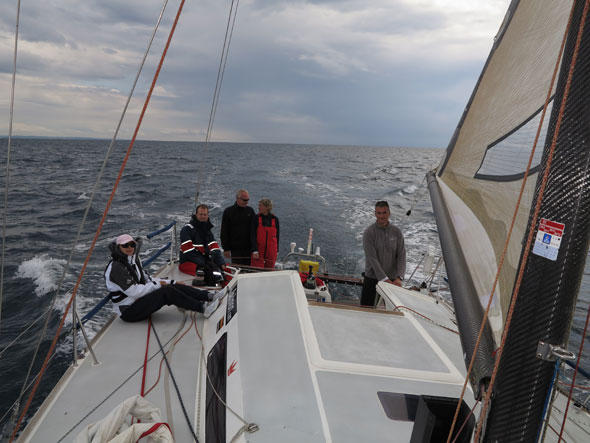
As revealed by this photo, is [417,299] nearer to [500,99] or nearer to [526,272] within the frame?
[500,99]

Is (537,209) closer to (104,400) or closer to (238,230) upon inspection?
(104,400)

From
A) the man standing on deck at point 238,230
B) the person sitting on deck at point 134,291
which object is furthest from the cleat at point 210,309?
the man standing on deck at point 238,230

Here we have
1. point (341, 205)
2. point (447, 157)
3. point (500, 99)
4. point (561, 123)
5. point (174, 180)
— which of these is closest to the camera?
point (561, 123)

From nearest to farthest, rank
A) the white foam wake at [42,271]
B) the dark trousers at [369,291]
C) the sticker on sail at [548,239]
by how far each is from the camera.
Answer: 1. the sticker on sail at [548,239]
2. the dark trousers at [369,291]
3. the white foam wake at [42,271]

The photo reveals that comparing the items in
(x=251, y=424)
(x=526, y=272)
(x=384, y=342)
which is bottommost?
(x=251, y=424)

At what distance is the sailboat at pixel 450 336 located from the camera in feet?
2.75

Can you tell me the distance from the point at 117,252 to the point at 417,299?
283 centimetres

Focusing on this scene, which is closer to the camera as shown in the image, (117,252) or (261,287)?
(261,287)

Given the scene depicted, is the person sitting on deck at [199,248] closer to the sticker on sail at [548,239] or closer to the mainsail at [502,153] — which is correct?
the mainsail at [502,153]

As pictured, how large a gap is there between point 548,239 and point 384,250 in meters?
3.05

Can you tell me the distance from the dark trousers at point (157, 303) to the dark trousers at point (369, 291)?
1869mm

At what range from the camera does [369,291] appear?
414cm

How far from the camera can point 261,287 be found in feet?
9.02

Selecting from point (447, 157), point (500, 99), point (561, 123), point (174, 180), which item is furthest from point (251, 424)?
point (174, 180)
